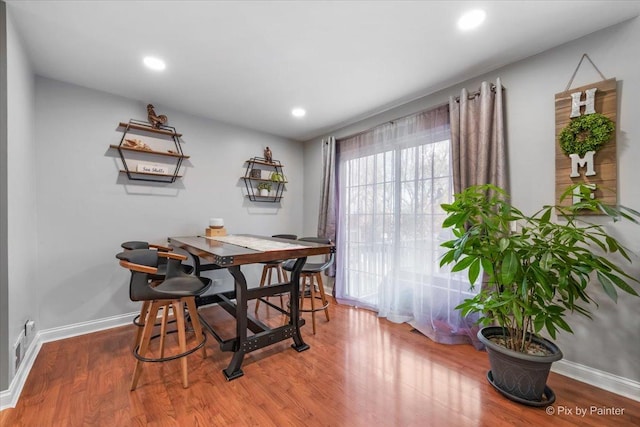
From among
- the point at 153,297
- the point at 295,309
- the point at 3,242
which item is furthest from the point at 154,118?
the point at 295,309

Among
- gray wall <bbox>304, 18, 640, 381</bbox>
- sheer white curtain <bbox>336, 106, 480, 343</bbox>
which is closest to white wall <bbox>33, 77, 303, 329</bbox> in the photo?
sheer white curtain <bbox>336, 106, 480, 343</bbox>

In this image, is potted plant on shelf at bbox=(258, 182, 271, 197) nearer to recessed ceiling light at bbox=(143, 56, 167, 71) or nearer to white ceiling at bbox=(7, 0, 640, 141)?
white ceiling at bbox=(7, 0, 640, 141)

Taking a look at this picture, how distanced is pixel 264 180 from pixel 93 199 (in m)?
1.94

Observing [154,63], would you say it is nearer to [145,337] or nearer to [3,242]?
[3,242]

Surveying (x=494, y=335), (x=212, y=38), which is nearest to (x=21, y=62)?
(x=212, y=38)

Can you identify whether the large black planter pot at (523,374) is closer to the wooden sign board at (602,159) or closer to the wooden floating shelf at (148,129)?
the wooden sign board at (602,159)

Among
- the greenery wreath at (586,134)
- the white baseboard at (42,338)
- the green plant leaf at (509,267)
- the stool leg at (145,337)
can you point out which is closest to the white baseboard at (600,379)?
the green plant leaf at (509,267)

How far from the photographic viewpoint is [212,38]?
6.23 ft

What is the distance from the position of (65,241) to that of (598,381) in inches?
176

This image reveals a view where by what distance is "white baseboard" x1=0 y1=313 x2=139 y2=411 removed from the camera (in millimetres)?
1561

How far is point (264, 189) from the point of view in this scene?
12.5ft

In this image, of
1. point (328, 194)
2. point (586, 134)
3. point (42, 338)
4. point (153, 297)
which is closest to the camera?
point (153, 297)

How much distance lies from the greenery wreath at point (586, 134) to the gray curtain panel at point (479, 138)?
15.1 inches

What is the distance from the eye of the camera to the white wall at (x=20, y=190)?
161cm
